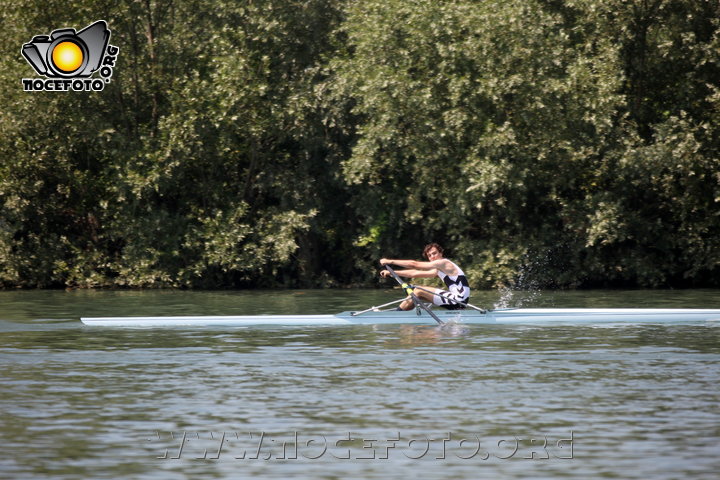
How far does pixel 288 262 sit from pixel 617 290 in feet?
31.8

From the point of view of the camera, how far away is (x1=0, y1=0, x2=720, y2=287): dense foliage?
102ft

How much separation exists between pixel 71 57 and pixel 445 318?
1845 cm

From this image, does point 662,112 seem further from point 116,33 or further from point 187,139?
point 116,33

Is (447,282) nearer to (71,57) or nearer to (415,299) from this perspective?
(415,299)

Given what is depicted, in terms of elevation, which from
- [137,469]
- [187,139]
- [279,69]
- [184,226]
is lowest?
[137,469]

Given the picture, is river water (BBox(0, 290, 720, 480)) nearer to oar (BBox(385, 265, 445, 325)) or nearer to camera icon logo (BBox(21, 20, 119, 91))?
oar (BBox(385, 265, 445, 325))

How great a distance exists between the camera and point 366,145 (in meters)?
31.8

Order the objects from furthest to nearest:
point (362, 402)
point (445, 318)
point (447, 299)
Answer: point (447, 299), point (445, 318), point (362, 402)

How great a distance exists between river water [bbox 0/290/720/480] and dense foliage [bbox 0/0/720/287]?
11.2 m

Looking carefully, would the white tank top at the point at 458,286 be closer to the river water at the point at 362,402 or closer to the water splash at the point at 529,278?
the river water at the point at 362,402

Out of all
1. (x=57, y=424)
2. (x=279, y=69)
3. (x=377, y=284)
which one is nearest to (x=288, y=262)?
(x=377, y=284)

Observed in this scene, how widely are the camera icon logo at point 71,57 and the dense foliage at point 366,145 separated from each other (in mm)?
332

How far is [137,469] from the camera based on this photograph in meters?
9.43

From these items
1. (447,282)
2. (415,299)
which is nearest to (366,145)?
(447,282)
